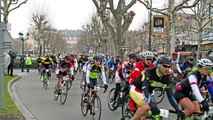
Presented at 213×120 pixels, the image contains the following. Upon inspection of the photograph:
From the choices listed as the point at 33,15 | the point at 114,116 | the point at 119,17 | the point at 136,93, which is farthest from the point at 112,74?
the point at 33,15

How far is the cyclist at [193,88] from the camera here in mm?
6961

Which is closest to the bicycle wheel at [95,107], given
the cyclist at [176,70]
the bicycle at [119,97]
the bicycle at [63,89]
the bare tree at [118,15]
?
the bicycle at [119,97]

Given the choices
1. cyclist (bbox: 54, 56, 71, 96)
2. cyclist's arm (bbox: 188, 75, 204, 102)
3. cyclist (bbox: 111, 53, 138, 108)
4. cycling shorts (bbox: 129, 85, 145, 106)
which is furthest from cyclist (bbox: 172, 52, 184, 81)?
cycling shorts (bbox: 129, 85, 145, 106)

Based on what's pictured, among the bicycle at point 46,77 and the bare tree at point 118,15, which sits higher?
the bare tree at point 118,15

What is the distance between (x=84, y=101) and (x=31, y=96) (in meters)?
6.24

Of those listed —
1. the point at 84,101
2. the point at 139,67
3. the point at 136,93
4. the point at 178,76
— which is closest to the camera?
the point at 136,93

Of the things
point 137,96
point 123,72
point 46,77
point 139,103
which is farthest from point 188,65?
point 139,103

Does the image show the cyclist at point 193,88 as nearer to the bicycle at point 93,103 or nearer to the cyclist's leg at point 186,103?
the cyclist's leg at point 186,103

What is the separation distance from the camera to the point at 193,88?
273 inches

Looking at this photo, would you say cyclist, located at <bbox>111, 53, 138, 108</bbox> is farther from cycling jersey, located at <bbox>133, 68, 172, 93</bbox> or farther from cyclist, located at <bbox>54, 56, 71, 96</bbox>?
cycling jersey, located at <bbox>133, 68, 172, 93</bbox>

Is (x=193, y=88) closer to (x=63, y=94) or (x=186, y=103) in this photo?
(x=186, y=103)

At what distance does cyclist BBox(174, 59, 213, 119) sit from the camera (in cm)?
696

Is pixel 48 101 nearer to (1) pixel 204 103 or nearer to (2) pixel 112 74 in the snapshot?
(1) pixel 204 103

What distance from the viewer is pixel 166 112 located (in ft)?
19.1
